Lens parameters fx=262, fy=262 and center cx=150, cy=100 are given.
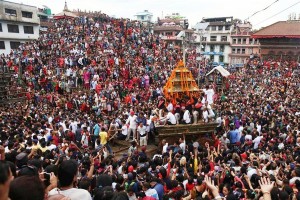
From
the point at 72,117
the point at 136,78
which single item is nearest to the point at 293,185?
the point at 72,117

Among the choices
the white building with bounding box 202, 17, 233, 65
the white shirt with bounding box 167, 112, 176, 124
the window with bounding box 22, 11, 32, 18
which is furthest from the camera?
the white building with bounding box 202, 17, 233, 65

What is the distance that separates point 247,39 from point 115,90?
127 feet

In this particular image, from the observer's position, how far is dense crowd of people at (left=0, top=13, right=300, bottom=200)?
17.6 ft

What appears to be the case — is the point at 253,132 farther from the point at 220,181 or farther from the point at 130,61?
the point at 130,61

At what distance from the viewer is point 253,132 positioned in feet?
37.6

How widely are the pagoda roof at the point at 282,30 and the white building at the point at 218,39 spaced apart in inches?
585

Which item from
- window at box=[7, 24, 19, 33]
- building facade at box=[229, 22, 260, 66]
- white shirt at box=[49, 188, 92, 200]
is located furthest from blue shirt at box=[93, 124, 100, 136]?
building facade at box=[229, 22, 260, 66]

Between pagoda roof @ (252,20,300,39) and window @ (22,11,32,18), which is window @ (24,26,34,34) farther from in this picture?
pagoda roof @ (252,20,300,39)

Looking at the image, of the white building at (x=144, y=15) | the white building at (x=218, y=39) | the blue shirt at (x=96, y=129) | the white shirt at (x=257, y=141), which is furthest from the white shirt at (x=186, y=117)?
the white building at (x=144, y=15)

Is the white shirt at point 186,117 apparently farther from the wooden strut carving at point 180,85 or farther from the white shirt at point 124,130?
the white shirt at point 124,130

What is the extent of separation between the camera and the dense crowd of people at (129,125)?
17.6ft

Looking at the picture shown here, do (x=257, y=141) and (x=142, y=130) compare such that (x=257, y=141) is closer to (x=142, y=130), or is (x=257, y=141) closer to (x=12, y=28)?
(x=142, y=130)

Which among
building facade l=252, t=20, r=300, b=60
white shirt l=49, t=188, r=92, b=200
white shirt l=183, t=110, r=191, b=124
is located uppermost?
building facade l=252, t=20, r=300, b=60

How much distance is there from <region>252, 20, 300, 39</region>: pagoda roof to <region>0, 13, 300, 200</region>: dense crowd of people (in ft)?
19.7
